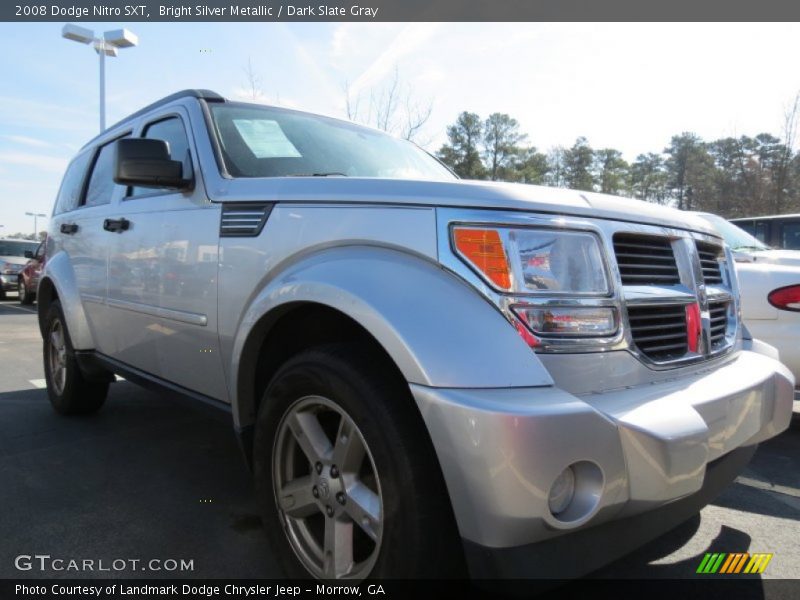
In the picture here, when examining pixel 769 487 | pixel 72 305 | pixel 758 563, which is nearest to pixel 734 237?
pixel 769 487

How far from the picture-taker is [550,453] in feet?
4.69

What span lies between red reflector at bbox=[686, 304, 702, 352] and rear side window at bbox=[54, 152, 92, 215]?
14.0ft

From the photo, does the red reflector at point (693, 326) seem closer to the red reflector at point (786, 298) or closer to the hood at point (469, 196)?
the hood at point (469, 196)

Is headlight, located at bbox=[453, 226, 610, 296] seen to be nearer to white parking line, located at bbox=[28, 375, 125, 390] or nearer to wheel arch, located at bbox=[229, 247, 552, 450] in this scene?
wheel arch, located at bbox=[229, 247, 552, 450]

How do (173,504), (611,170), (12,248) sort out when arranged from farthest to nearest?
1. (611,170)
2. (12,248)
3. (173,504)

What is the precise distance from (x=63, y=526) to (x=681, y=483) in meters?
2.62

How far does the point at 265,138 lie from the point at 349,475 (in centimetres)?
177

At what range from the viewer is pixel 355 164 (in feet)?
9.80

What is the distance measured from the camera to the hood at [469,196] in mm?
1723

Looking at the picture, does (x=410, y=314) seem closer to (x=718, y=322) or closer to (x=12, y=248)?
(x=718, y=322)

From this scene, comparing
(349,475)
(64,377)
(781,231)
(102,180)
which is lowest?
(64,377)

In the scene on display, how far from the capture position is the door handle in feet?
10.7

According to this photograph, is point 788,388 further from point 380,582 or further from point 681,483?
point 380,582

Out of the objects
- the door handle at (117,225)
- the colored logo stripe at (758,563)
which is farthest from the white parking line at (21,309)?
the colored logo stripe at (758,563)
